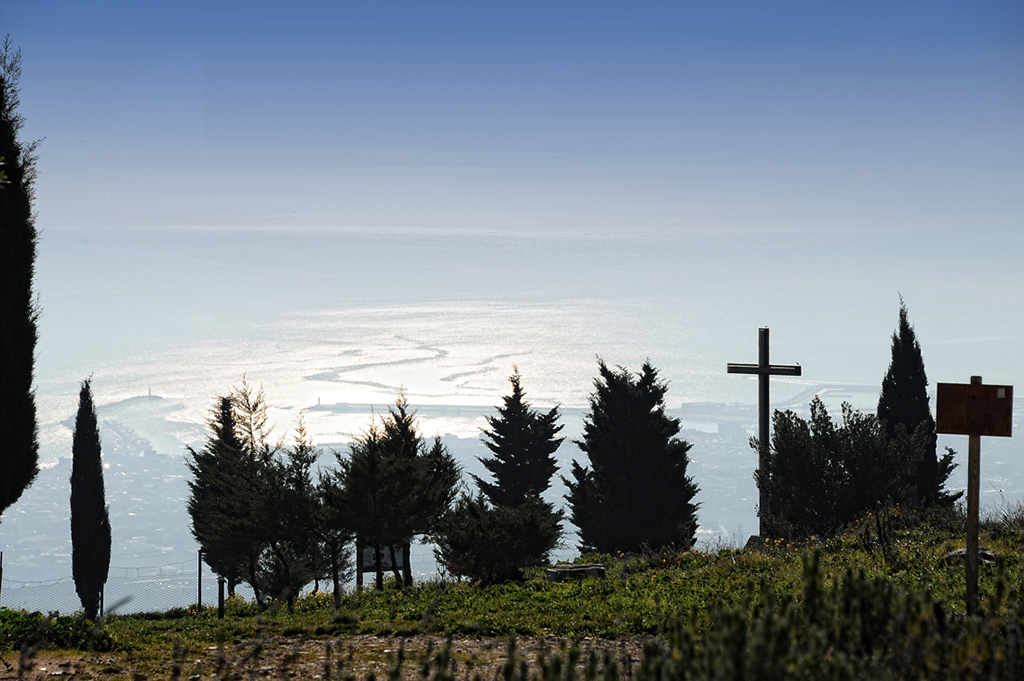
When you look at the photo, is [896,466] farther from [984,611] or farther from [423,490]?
[984,611]

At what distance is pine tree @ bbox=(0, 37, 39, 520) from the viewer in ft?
51.3

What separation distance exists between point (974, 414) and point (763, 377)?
43.1 ft

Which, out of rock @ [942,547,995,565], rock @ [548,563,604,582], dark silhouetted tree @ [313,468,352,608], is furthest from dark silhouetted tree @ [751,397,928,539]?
dark silhouetted tree @ [313,468,352,608]

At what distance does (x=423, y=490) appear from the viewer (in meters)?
19.7

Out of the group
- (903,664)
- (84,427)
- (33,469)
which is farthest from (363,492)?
(84,427)

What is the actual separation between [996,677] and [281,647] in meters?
8.52

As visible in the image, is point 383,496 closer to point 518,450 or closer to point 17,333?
point 17,333

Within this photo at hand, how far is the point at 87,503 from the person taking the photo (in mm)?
36406

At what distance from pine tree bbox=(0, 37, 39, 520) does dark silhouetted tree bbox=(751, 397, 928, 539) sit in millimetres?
16949

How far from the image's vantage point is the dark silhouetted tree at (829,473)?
19.3 meters

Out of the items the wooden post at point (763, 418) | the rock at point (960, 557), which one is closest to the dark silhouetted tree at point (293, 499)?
the wooden post at point (763, 418)

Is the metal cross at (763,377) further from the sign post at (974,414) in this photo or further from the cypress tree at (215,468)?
the cypress tree at (215,468)

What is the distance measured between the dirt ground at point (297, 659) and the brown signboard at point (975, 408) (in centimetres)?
448

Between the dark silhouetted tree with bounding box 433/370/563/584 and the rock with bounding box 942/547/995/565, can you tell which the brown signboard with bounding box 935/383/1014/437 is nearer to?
the rock with bounding box 942/547/995/565
